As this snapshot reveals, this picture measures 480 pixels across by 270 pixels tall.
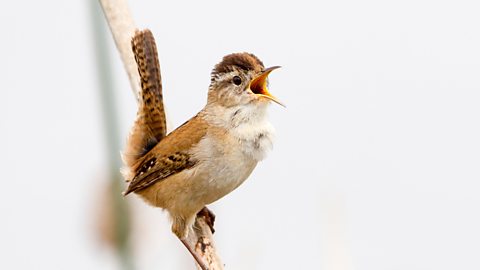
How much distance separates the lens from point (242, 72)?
119 inches

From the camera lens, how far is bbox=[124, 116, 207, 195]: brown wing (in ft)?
9.80

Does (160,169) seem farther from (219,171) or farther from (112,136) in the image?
(112,136)

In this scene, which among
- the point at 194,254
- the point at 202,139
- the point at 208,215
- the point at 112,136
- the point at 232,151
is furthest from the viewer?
Result: the point at 208,215

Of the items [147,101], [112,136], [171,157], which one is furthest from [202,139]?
[112,136]

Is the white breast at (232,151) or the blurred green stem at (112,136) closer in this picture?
the blurred green stem at (112,136)

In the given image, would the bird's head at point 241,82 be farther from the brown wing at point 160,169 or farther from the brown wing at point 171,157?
the brown wing at point 160,169

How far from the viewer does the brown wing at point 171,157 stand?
2.99 meters

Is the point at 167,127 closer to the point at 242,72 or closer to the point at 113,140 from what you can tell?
the point at 242,72

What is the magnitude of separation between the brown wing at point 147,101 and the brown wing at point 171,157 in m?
0.10

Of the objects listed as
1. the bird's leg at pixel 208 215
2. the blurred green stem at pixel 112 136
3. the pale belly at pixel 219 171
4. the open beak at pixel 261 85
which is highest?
the blurred green stem at pixel 112 136

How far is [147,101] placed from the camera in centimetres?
298

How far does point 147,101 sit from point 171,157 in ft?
0.92

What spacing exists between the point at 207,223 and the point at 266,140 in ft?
1.62

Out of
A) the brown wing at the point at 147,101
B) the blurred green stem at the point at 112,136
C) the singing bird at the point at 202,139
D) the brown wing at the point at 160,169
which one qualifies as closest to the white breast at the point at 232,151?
the singing bird at the point at 202,139
